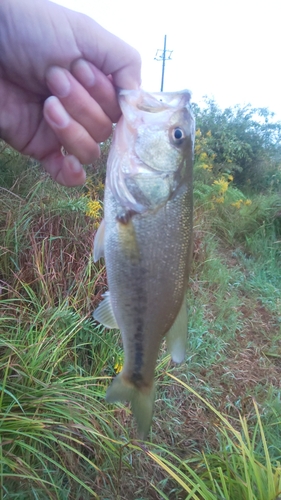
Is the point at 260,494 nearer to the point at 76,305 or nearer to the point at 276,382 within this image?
the point at 76,305

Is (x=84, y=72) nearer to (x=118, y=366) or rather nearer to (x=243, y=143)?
(x=118, y=366)

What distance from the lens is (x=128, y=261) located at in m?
1.18

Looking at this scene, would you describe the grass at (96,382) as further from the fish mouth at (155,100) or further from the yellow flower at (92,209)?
the fish mouth at (155,100)

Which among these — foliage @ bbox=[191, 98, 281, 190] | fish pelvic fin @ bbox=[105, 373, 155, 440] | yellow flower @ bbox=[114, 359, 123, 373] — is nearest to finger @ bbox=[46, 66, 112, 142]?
fish pelvic fin @ bbox=[105, 373, 155, 440]

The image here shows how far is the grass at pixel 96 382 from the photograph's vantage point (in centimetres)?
185

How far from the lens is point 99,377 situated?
2184 millimetres

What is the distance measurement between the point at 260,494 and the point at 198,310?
2.38 meters

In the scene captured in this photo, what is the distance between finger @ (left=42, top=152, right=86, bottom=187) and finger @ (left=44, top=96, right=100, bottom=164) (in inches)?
1.8

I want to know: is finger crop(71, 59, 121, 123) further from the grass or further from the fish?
the grass

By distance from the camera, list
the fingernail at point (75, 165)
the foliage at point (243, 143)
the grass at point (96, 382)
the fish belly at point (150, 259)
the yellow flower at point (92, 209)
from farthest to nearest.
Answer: the foliage at point (243, 143) → the yellow flower at point (92, 209) → the grass at point (96, 382) → the fingernail at point (75, 165) → the fish belly at point (150, 259)

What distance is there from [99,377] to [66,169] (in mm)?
1297

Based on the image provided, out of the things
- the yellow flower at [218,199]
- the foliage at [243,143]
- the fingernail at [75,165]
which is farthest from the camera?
the foliage at [243,143]

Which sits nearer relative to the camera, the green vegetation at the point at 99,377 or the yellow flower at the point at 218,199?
the green vegetation at the point at 99,377

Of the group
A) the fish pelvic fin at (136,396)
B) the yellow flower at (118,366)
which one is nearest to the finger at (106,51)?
the fish pelvic fin at (136,396)
